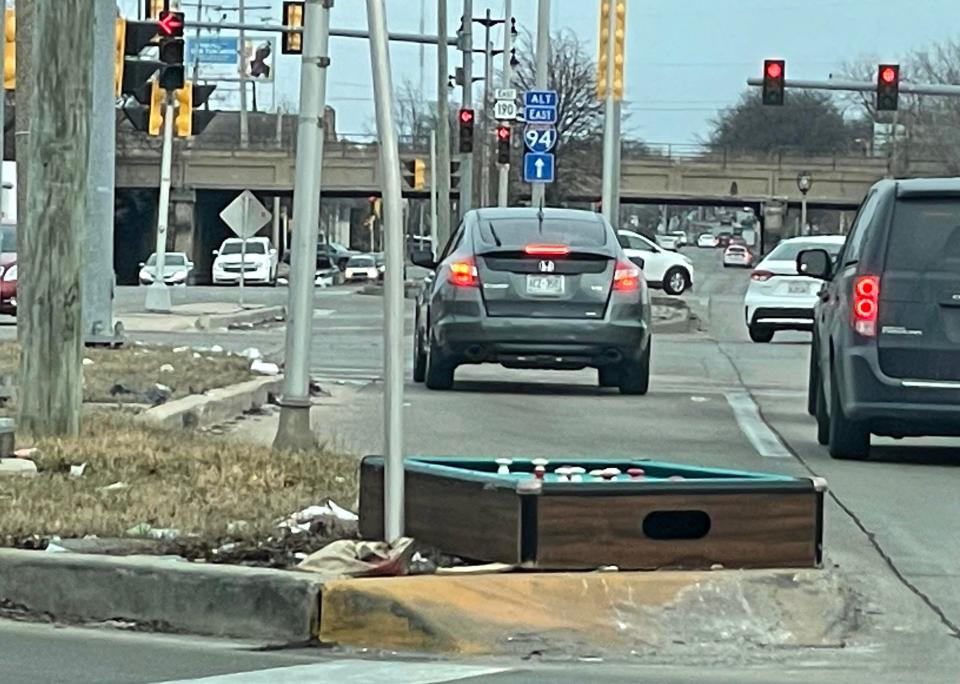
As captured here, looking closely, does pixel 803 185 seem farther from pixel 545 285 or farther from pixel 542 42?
pixel 545 285

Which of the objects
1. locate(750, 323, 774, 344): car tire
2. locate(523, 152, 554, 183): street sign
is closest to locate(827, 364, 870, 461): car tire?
locate(750, 323, 774, 344): car tire

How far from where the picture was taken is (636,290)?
16.8 metres

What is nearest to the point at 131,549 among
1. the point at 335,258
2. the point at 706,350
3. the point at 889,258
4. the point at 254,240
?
the point at 889,258

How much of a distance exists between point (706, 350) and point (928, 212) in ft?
44.9

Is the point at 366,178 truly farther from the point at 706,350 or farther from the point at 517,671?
the point at 517,671

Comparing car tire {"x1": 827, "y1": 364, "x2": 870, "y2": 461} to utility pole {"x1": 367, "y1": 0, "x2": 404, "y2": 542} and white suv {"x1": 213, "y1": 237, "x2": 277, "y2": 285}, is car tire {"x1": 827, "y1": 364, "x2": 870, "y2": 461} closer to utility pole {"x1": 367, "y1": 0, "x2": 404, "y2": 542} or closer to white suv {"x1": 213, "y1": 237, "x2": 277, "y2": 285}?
utility pole {"x1": 367, "y1": 0, "x2": 404, "y2": 542}

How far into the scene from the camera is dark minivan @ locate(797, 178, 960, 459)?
39.6 ft

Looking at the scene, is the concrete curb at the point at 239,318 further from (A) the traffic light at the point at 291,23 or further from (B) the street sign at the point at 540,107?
(B) the street sign at the point at 540,107

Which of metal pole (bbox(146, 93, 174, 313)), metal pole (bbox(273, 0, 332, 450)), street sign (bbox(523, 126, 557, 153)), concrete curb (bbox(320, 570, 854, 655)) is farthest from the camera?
metal pole (bbox(146, 93, 174, 313))

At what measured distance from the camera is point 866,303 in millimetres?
12156

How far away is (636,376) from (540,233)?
152 cm

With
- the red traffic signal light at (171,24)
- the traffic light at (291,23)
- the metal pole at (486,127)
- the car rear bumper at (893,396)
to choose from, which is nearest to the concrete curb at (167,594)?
the car rear bumper at (893,396)

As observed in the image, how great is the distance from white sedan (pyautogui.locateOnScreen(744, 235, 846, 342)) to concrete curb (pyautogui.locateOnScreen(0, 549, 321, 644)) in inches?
809

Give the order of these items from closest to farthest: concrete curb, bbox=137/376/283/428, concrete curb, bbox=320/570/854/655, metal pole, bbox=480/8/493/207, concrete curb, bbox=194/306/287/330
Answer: concrete curb, bbox=320/570/854/655 → concrete curb, bbox=137/376/283/428 → concrete curb, bbox=194/306/287/330 → metal pole, bbox=480/8/493/207
